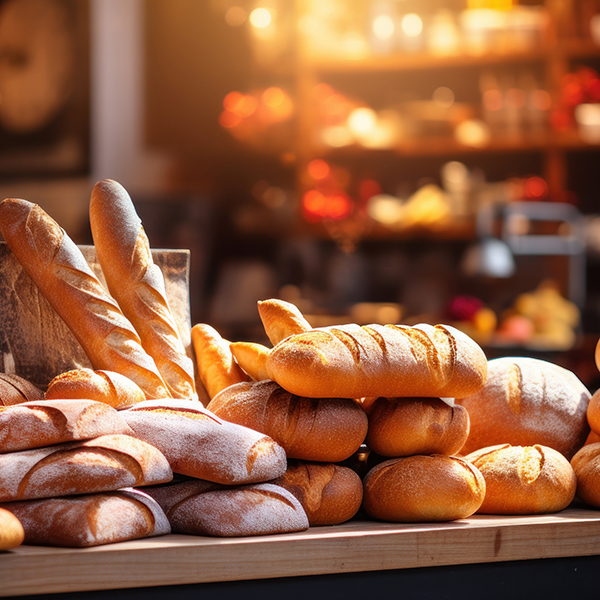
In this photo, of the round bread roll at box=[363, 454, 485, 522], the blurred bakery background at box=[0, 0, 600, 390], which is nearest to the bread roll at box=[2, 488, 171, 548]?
the round bread roll at box=[363, 454, 485, 522]

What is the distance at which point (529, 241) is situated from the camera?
392 cm

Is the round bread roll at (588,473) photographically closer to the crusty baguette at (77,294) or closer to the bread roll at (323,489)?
the bread roll at (323,489)

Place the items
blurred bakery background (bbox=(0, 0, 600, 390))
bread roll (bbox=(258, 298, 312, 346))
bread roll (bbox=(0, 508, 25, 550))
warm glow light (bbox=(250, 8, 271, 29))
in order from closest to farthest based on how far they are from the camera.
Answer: bread roll (bbox=(0, 508, 25, 550)), bread roll (bbox=(258, 298, 312, 346)), blurred bakery background (bbox=(0, 0, 600, 390)), warm glow light (bbox=(250, 8, 271, 29))

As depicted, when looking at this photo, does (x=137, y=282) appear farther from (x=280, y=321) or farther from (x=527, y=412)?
(x=527, y=412)

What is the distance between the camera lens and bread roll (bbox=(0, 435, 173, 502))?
67 centimetres

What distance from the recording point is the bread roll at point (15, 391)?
2.83ft

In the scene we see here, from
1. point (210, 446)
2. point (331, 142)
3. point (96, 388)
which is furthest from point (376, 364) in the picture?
point (331, 142)

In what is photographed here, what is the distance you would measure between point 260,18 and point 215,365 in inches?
138

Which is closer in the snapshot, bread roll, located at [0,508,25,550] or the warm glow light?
bread roll, located at [0,508,25,550]

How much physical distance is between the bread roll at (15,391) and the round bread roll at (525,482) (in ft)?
1.73

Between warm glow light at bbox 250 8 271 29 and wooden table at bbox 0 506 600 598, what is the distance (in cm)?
372

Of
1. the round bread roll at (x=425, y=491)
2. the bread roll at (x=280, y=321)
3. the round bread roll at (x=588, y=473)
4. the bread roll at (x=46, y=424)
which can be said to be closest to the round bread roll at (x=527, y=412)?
the round bread roll at (x=588, y=473)

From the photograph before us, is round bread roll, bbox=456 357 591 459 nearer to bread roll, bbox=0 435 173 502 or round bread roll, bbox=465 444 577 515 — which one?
round bread roll, bbox=465 444 577 515

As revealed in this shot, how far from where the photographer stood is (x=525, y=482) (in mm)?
846
